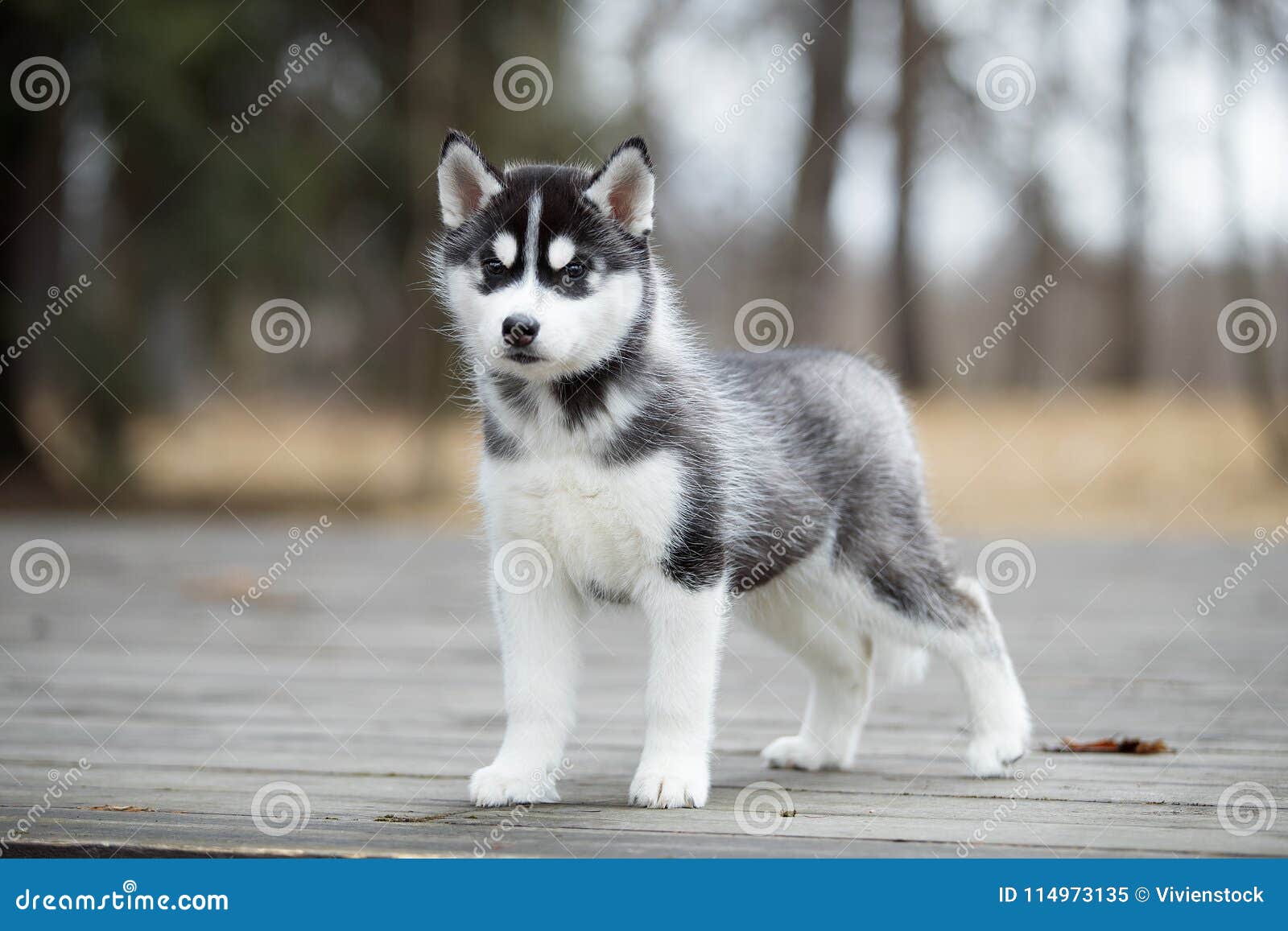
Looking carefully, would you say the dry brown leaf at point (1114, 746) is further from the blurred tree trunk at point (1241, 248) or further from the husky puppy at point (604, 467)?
the blurred tree trunk at point (1241, 248)

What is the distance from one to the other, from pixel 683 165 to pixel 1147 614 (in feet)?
51.4

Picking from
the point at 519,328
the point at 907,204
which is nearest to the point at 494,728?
the point at 519,328

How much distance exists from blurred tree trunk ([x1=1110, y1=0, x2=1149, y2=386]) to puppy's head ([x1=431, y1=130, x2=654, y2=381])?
15.8 m

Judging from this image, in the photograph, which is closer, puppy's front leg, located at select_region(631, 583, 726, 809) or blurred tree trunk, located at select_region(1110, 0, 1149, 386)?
puppy's front leg, located at select_region(631, 583, 726, 809)

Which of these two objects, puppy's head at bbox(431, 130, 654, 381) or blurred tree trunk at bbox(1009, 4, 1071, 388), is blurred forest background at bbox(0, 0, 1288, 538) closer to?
blurred tree trunk at bbox(1009, 4, 1071, 388)

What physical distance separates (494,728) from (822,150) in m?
15.4

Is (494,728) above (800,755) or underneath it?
underneath

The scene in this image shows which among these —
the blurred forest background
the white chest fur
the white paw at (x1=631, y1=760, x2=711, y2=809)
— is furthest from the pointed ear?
the blurred forest background

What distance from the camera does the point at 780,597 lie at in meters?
4.39

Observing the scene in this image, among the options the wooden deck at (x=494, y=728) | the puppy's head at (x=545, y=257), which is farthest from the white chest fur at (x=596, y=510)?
the wooden deck at (x=494, y=728)

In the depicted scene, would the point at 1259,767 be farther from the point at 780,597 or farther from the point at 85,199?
the point at 85,199

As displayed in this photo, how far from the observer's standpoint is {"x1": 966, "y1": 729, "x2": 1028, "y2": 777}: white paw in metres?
4.03

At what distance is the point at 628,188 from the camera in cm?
381

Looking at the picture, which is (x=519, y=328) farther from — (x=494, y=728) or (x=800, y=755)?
(x=494, y=728)
